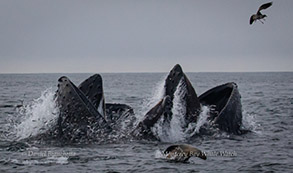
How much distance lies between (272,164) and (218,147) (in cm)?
166

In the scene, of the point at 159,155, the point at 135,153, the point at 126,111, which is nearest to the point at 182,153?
the point at 159,155

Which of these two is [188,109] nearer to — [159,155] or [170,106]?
[170,106]

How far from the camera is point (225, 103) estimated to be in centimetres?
1381

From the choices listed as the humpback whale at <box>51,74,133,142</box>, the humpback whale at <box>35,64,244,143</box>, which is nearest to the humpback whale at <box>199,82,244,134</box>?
the humpback whale at <box>35,64,244,143</box>

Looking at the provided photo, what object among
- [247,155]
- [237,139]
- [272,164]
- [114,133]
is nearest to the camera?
[272,164]

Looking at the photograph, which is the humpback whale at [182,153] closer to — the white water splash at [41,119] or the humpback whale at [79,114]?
the humpback whale at [79,114]

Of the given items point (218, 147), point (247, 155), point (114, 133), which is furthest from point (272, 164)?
point (114, 133)

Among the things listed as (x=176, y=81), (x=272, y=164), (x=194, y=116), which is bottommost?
(x=272, y=164)

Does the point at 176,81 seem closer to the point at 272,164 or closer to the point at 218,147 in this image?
the point at 218,147

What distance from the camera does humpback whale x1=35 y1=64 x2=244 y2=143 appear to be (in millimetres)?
11633

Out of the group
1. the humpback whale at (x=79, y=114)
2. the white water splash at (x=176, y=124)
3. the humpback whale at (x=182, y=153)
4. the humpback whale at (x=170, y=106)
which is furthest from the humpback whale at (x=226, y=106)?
the humpback whale at (x=79, y=114)

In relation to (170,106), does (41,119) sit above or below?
below

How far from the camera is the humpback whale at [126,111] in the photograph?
11.6 meters

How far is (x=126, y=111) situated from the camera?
14102 millimetres
